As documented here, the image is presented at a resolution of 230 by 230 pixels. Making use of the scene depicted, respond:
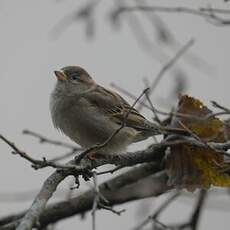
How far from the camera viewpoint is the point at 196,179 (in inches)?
182

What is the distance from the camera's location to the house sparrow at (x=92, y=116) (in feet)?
18.7

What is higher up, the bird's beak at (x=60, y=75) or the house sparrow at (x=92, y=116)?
the bird's beak at (x=60, y=75)

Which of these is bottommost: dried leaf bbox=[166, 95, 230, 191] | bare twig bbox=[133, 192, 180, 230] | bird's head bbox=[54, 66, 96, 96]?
bare twig bbox=[133, 192, 180, 230]

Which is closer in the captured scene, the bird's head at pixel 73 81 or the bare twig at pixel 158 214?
the bare twig at pixel 158 214

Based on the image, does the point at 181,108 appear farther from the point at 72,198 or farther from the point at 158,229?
the point at 72,198

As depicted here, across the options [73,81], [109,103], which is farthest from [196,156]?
[73,81]

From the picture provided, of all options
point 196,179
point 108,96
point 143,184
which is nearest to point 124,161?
point 196,179

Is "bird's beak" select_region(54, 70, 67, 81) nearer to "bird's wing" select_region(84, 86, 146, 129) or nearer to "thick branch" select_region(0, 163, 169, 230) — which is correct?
"bird's wing" select_region(84, 86, 146, 129)

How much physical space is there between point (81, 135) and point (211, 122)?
4.68 feet

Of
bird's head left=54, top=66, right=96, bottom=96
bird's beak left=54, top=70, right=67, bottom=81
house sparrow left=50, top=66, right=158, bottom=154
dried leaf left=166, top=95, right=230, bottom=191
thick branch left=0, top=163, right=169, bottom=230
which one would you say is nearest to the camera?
dried leaf left=166, top=95, right=230, bottom=191

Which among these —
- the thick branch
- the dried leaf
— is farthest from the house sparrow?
the dried leaf

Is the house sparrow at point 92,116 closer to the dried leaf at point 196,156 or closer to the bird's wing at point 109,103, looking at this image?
the bird's wing at point 109,103

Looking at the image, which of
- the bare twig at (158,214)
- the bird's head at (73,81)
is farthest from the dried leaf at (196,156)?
the bird's head at (73,81)

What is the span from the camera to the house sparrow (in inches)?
224
